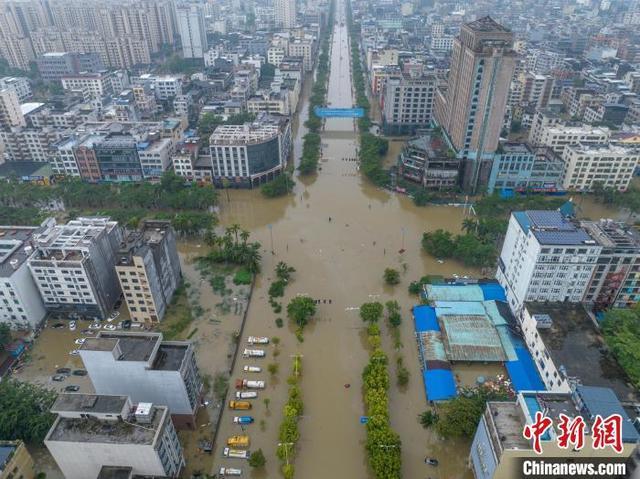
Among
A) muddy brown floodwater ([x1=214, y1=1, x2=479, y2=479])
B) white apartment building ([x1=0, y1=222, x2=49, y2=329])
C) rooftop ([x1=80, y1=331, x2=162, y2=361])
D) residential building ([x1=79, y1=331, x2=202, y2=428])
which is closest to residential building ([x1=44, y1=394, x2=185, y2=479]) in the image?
residential building ([x1=79, y1=331, x2=202, y2=428])

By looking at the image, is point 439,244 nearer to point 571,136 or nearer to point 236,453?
point 236,453

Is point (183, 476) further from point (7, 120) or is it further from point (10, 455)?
point (7, 120)

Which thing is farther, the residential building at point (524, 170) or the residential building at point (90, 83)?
the residential building at point (90, 83)

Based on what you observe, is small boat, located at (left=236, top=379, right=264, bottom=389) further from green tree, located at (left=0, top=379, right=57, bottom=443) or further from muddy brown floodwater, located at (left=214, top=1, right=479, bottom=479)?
green tree, located at (left=0, top=379, right=57, bottom=443)

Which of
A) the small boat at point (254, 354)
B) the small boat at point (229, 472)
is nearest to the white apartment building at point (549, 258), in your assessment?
the small boat at point (254, 354)

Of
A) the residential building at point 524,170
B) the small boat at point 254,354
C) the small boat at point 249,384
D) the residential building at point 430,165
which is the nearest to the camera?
the small boat at point 249,384

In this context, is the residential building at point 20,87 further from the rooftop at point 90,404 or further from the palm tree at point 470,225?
the palm tree at point 470,225
